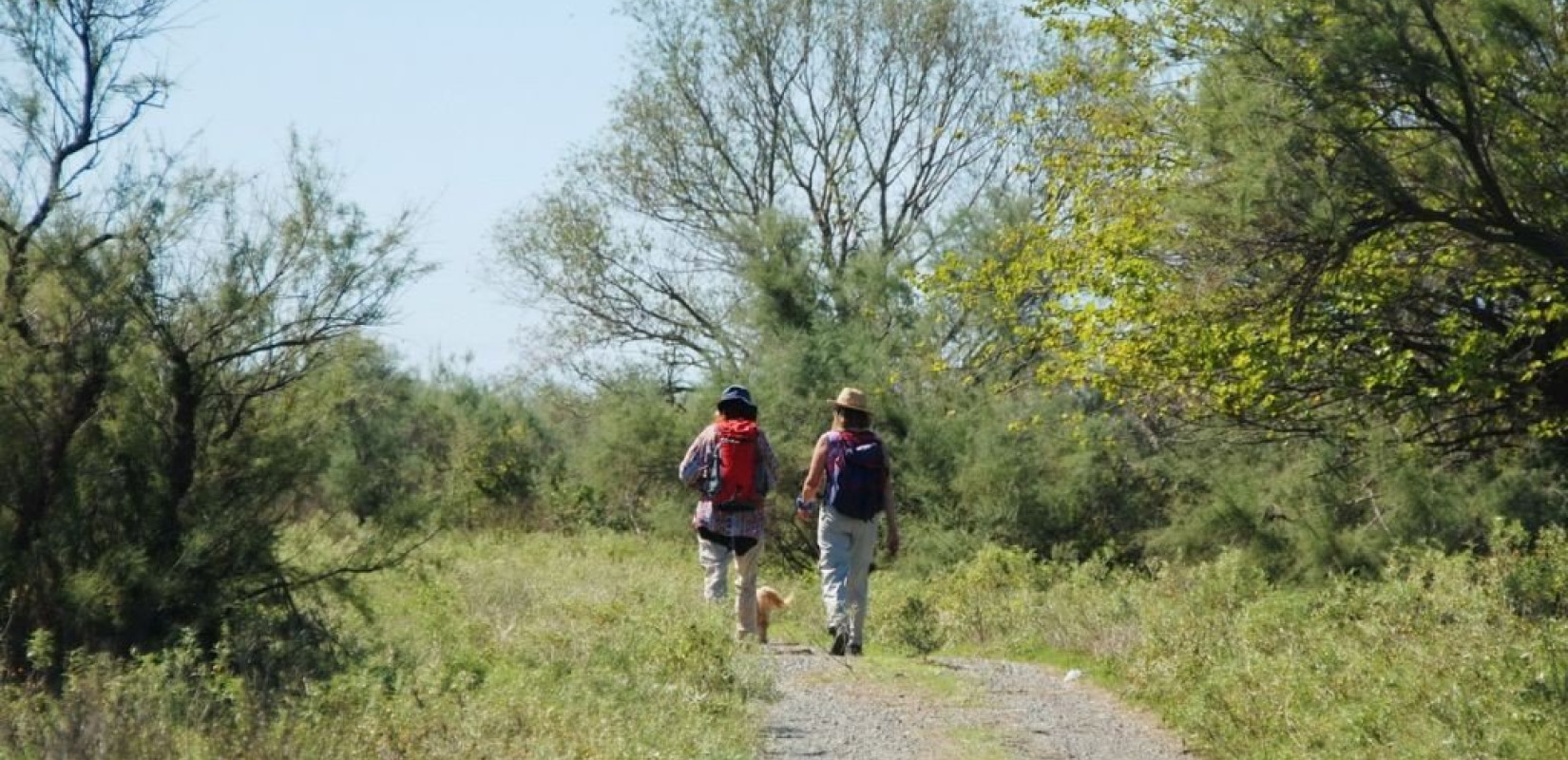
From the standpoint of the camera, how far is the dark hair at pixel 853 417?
46.6 feet

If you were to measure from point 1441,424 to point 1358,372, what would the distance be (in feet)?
6.75

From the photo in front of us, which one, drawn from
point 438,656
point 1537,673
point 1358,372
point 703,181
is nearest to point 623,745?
point 438,656

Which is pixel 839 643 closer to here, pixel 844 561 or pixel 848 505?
pixel 844 561

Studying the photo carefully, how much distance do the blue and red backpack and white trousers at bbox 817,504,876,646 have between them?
0.33ft

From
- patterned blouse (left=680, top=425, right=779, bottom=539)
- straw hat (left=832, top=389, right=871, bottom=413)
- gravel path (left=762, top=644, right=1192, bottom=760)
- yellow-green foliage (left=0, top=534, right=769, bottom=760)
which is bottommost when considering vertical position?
gravel path (left=762, top=644, right=1192, bottom=760)

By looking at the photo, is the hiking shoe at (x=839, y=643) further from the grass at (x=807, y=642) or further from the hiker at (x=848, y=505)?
the grass at (x=807, y=642)

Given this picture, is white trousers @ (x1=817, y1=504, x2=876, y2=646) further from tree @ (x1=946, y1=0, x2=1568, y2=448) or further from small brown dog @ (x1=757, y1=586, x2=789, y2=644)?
tree @ (x1=946, y1=0, x2=1568, y2=448)

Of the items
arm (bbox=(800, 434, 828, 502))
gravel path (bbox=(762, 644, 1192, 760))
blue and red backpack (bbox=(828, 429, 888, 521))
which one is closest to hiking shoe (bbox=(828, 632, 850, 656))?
gravel path (bbox=(762, 644, 1192, 760))

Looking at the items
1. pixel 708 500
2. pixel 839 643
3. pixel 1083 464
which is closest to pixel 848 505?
pixel 839 643

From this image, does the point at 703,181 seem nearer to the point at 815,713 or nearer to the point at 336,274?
the point at 336,274

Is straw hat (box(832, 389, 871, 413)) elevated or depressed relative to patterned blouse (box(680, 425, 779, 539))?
elevated

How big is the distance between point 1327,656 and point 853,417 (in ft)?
13.6

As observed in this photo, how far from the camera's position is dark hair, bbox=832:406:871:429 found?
14219mm

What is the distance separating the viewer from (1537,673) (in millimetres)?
9938
